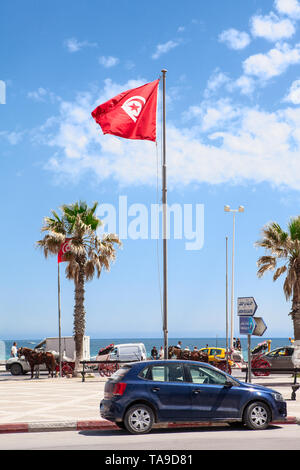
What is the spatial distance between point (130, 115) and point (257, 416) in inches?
346

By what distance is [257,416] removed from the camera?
12.4 meters

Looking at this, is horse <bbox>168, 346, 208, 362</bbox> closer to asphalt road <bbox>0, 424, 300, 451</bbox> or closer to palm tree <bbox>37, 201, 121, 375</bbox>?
palm tree <bbox>37, 201, 121, 375</bbox>

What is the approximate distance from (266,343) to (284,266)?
10.1 metres

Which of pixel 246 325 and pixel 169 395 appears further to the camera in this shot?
pixel 246 325

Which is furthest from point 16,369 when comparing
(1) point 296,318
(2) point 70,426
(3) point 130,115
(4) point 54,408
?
(2) point 70,426

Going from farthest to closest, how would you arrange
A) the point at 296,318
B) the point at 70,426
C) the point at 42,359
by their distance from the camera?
the point at 296,318, the point at 42,359, the point at 70,426

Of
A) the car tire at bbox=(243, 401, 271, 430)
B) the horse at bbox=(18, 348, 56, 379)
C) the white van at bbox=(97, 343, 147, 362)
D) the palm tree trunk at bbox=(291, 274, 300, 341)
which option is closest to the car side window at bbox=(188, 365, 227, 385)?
the car tire at bbox=(243, 401, 271, 430)

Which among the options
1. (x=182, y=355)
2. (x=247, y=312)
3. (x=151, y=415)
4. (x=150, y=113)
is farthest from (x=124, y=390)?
(x=182, y=355)

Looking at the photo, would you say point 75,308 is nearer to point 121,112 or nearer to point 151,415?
point 121,112

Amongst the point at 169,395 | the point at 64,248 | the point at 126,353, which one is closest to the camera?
the point at 169,395

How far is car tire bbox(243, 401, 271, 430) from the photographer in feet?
40.5

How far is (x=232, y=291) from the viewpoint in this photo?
45.1 m

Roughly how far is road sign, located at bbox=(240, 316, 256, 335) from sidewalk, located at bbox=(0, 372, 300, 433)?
2.34m

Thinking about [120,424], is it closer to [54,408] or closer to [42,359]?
[54,408]
